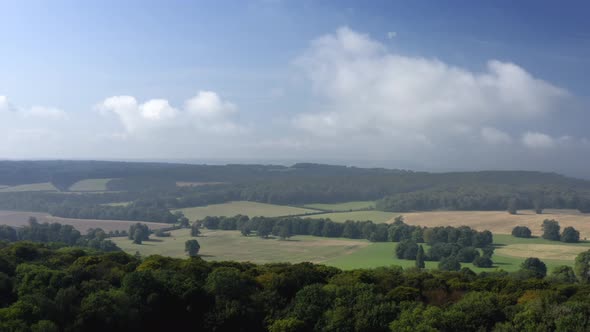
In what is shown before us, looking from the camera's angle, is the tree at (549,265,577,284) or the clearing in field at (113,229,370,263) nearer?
the tree at (549,265,577,284)

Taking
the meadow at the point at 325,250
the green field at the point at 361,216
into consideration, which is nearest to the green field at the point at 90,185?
the green field at the point at 361,216

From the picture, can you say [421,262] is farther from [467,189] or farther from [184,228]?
[467,189]

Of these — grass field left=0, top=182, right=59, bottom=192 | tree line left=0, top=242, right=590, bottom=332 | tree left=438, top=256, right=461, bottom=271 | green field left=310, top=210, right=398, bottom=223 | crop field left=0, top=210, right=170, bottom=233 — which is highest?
tree line left=0, top=242, right=590, bottom=332

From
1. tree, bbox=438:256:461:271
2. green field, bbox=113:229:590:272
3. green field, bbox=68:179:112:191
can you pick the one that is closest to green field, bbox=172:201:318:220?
green field, bbox=113:229:590:272

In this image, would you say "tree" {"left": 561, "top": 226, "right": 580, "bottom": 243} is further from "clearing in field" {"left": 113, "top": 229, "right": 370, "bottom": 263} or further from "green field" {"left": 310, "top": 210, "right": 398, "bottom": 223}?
"green field" {"left": 310, "top": 210, "right": 398, "bottom": 223}

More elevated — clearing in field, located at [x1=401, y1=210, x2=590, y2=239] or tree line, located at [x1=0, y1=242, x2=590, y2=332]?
tree line, located at [x1=0, y1=242, x2=590, y2=332]

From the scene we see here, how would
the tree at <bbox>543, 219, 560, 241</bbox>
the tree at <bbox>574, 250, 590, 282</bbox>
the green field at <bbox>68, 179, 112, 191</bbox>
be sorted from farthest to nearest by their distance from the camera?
the green field at <bbox>68, 179, 112, 191</bbox>
the tree at <bbox>543, 219, 560, 241</bbox>
the tree at <bbox>574, 250, 590, 282</bbox>

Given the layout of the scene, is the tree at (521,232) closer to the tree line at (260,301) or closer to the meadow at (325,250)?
the meadow at (325,250)
